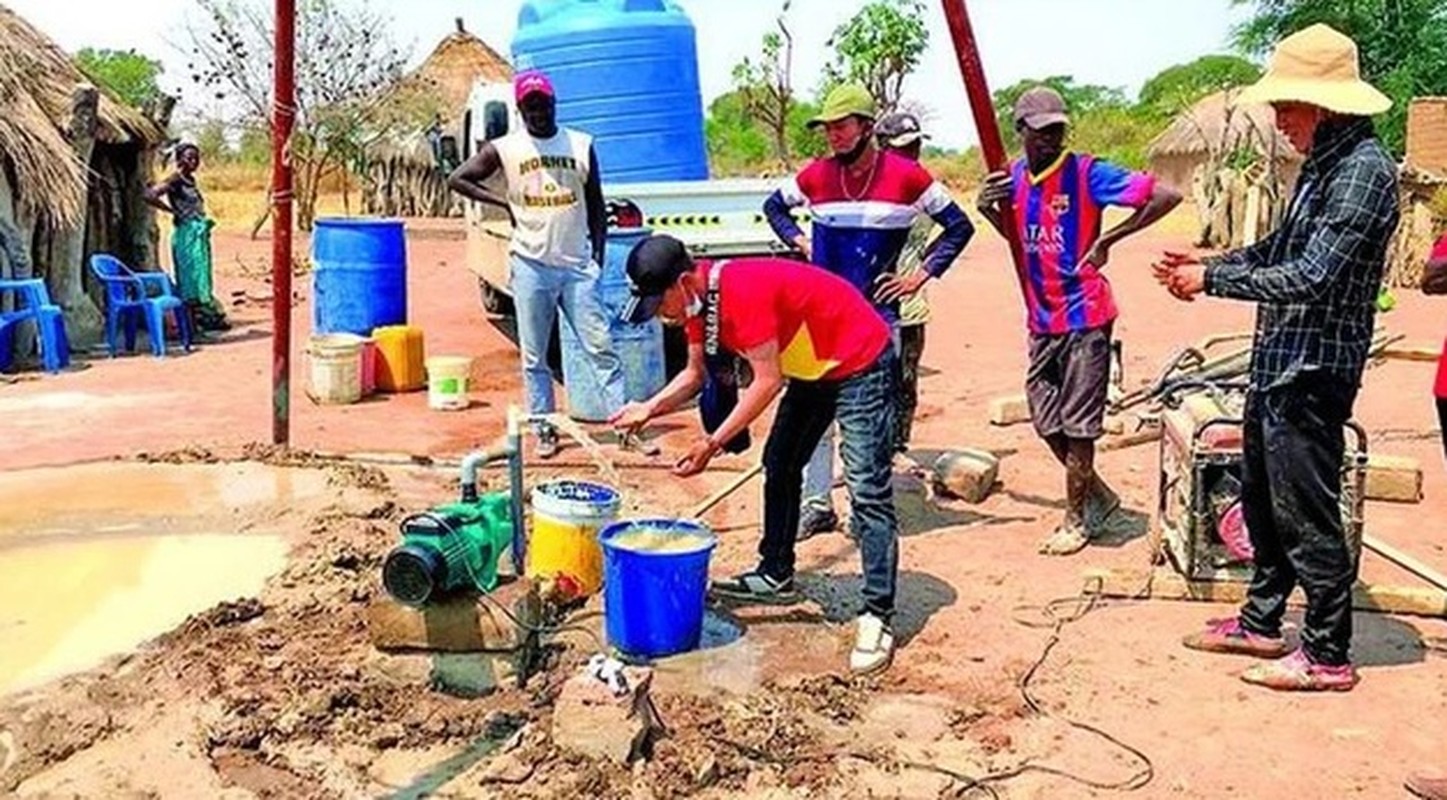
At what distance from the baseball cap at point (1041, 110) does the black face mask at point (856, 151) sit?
2.18 ft

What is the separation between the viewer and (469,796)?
400cm

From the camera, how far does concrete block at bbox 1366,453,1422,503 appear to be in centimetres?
703

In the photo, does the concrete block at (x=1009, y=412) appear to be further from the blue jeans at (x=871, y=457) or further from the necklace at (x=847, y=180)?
the blue jeans at (x=871, y=457)

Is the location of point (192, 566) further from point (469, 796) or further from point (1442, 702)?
point (1442, 702)

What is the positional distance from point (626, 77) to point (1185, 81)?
173 ft

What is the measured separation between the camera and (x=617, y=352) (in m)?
8.98

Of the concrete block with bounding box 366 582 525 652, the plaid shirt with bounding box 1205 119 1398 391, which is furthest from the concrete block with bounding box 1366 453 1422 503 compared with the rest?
the concrete block with bounding box 366 582 525 652

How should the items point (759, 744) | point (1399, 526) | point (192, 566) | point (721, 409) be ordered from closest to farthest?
point (759, 744) → point (721, 409) → point (192, 566) → point (1399, 526)

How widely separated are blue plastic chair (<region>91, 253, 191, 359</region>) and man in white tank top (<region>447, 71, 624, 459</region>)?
526 cm

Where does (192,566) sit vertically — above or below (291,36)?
below

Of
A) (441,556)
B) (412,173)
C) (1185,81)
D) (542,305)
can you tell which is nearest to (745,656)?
(441,556)

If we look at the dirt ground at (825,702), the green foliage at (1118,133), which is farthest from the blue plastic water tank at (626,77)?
the green foliage at (1118,133)

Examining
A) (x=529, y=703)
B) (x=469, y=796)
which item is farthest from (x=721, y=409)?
(x=469, y=796)

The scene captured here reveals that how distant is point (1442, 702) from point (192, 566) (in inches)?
188
